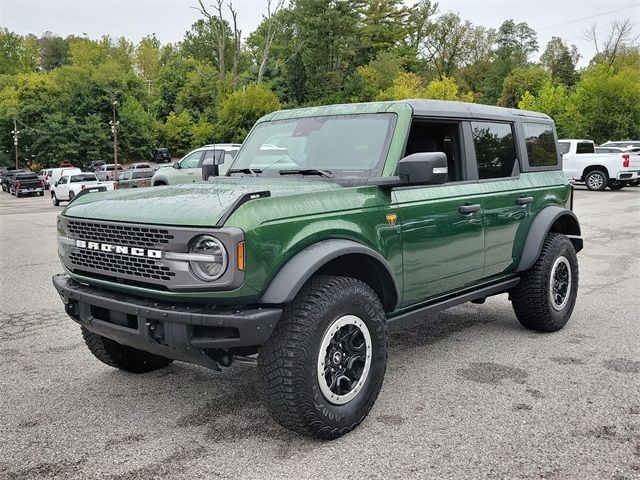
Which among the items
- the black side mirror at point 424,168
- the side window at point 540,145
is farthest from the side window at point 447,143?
the side window at point 540,145

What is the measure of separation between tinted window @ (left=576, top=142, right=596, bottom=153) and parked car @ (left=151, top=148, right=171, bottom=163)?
52.6 metres

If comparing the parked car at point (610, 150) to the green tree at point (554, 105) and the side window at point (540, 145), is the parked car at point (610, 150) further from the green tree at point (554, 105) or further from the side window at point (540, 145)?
the side window at point (540, 145)

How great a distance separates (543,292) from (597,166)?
2105 centimetres

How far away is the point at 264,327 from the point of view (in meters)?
3.13

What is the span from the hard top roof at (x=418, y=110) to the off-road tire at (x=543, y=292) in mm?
1186

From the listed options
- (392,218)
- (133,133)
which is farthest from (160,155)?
(392,218)

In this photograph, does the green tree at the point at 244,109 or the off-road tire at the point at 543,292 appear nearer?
the off-road tire at the point at 543,292

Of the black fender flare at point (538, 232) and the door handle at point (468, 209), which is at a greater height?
the door handle at point (468, 209)

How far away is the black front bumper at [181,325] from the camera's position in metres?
3.10

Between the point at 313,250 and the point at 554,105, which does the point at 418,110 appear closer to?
the point at 313,250

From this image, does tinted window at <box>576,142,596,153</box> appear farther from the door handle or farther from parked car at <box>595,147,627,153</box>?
the door handle

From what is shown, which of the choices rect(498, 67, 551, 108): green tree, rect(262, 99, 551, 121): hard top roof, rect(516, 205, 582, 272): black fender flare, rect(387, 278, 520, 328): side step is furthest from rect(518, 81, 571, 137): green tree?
rect(387, 278, 520, 328): side step

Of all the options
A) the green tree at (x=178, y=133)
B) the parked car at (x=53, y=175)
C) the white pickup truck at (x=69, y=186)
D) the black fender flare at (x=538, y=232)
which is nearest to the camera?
the black fender flare at (x=538, y=232)

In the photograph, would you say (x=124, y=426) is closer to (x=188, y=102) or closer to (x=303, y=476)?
(x=303, y=476)
